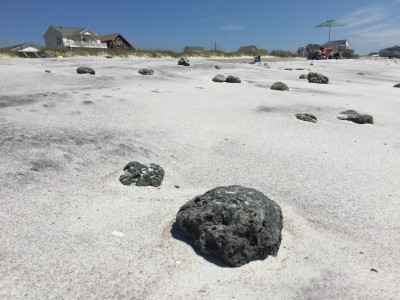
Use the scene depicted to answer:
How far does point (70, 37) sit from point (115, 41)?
24.7 ft

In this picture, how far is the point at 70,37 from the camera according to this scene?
196 feet

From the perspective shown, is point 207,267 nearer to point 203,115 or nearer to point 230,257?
point 230,257

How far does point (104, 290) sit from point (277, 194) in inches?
87.9

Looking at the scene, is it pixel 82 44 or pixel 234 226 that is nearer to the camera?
pixel 234 226

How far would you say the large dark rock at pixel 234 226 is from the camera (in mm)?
2641

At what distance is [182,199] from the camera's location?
366 centimetres

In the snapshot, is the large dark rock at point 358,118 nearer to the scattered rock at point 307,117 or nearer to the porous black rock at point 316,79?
the scattered rock at point 307,117

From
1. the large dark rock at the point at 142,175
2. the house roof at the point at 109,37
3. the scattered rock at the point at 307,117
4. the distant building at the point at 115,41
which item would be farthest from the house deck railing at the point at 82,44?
the large dark rock at the point at 142,175

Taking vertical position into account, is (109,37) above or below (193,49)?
above

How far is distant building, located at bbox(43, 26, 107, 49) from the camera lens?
5938 centimetres

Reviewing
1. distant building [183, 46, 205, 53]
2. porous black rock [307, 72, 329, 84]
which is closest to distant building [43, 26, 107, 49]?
distant building [183, 46, 205, 53]

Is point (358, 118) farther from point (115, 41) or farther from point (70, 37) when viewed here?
point (70, 37)

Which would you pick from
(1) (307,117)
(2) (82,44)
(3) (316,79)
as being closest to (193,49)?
(3) (316,79)

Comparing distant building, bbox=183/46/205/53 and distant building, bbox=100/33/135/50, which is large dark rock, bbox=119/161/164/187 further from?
distant building, bbox=100/33/135/50
